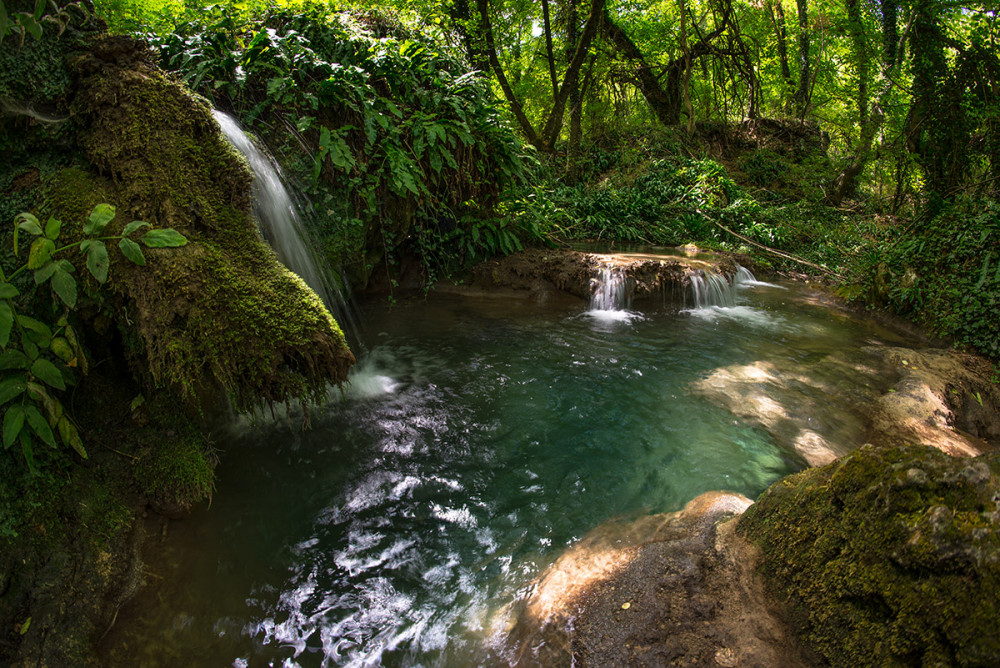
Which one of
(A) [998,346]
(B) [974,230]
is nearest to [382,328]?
(A) [998,346]

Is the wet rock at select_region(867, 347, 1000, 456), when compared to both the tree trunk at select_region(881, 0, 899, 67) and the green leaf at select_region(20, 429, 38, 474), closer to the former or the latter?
the green leaf at select_region(20, 429, 38, 474)

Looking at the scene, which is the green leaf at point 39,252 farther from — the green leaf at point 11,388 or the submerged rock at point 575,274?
the submerged rock at point 575,274

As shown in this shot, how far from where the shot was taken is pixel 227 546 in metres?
3.29

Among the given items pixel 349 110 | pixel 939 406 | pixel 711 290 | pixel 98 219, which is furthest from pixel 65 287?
pixel 711 290

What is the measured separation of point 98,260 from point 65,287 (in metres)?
0.22

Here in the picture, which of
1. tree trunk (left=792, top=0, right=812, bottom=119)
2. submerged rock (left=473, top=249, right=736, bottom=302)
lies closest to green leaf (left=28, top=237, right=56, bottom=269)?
submerged rock (left=473, top=249, right=736, bottom=302)

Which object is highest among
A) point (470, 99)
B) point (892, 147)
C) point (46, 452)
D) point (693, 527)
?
point (470, 99)

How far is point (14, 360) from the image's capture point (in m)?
2.65

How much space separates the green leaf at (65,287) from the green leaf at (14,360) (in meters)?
0.40

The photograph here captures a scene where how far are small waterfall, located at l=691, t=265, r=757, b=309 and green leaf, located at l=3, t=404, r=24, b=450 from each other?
29.6 ft

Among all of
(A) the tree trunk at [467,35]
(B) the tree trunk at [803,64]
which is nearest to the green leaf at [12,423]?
Result: (A) the tree trunk at [467,35]

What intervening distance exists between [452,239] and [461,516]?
18.7 feet

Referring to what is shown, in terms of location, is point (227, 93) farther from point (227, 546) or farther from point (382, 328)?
Answer: point (227, 546)

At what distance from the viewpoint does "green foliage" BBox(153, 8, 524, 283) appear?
231 inches
